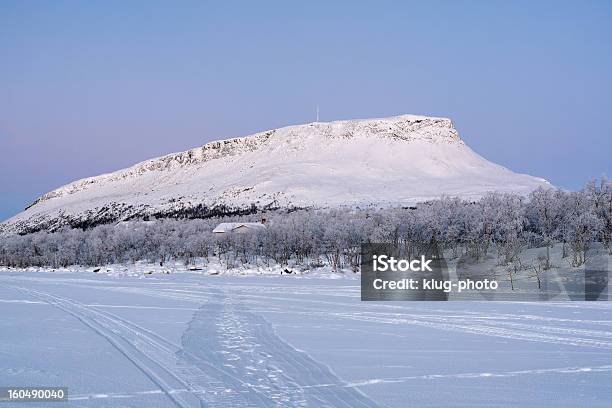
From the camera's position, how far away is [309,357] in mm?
11766

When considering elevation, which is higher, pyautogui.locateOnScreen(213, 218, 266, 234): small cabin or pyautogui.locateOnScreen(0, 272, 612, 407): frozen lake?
pyautogui.locateOnScreen(213, 218, 266, 234): small cabin

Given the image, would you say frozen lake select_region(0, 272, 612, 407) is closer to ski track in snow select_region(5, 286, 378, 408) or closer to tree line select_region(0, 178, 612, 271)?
ski track in snow select_region(5, 286, 378, 408)

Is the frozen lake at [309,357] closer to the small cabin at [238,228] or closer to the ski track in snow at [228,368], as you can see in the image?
the ski track in snow at [228,368]

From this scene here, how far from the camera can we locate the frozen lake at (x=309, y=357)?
348 inches

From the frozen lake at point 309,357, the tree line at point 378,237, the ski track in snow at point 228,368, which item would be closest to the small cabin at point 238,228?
the tree line at point 378,237

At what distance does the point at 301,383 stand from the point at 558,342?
7.75m

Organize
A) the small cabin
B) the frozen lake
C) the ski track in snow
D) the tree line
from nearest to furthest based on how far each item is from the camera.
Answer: the ski track in snow
the frozen lake
the tree line
the small cabin

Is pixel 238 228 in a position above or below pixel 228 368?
above

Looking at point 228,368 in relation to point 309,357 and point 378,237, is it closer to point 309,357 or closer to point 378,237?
point 309,357

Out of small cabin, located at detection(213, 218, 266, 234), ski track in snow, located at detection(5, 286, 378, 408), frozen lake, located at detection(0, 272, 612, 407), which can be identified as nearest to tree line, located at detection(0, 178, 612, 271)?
Answer: small cabin, located at detection(213, 218, 266, 234)

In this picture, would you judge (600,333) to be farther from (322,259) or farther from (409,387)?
(322,259)

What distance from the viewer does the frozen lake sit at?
883 cm

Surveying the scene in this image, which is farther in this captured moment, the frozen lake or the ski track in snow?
the frozen lake

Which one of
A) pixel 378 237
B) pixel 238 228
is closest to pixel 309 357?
pixel 378 237
